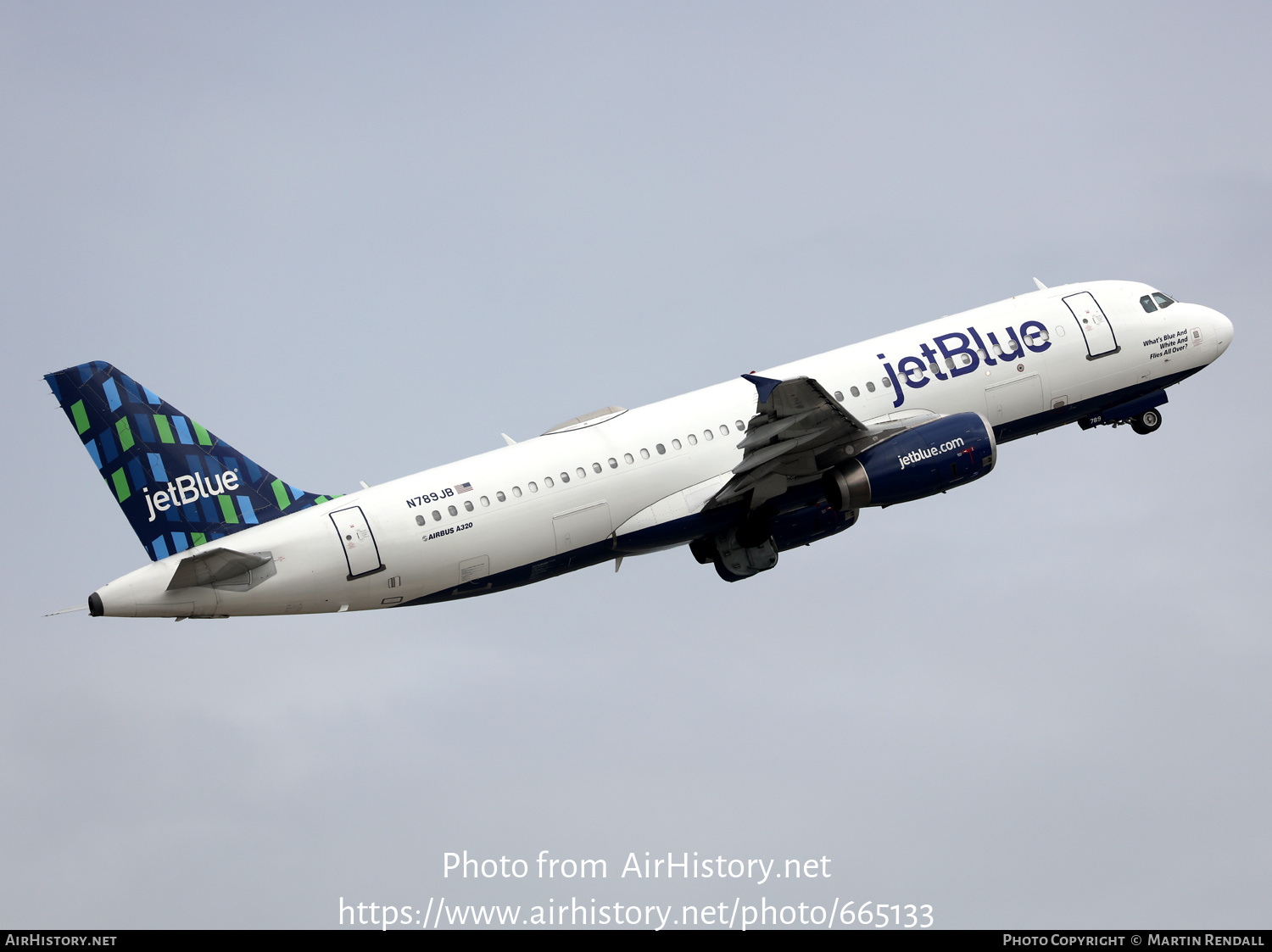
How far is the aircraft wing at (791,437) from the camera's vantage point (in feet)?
128

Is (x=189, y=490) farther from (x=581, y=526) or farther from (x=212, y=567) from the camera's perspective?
(x=581, y=526)

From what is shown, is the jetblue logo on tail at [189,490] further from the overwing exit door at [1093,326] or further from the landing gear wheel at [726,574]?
the overwing exit door at [1093,326]

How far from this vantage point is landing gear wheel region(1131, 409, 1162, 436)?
156 feet

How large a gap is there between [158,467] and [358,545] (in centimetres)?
603

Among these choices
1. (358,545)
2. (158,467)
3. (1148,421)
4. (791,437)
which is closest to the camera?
(358,545)

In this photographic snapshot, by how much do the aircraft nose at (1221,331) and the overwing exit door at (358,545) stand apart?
28.5 metres

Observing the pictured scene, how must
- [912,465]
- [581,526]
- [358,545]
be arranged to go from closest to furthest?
[358,545] → [581,526] → [912,465]

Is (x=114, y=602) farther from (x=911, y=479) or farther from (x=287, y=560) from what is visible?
(x=911, y=479)

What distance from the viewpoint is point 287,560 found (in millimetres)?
38594

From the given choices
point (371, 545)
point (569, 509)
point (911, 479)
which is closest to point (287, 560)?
point (371, 545)

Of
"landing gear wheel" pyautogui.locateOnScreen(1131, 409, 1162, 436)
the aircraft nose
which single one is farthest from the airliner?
the aircraft nose

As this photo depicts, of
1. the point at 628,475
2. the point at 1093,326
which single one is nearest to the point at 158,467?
the point at 628,475

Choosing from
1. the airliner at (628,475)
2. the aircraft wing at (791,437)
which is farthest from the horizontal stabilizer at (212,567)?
the aircraft wing at (791,437)

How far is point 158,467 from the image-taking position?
39.7 meters
